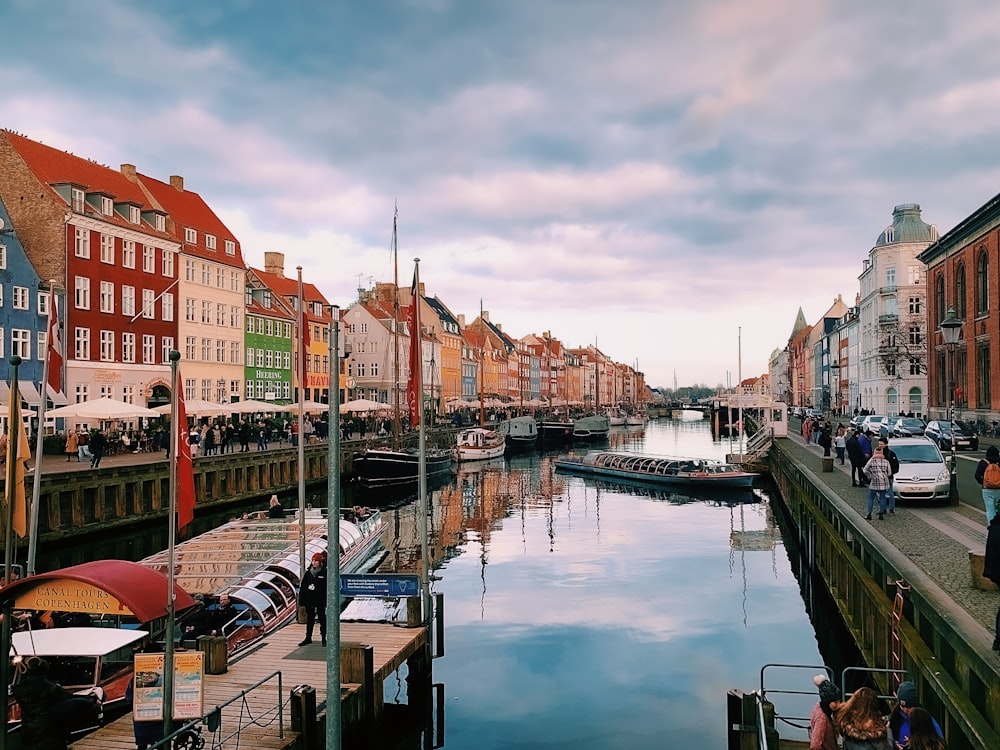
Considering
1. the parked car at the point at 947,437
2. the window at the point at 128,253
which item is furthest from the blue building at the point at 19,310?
the parked car at the point at 947,437

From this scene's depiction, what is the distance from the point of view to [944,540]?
774 inches

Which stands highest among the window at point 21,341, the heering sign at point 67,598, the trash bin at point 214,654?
the window at point 21,341

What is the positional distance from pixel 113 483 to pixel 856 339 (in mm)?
108687

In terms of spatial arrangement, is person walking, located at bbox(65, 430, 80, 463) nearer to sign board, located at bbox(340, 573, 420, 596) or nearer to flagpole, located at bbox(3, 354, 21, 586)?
flagpole, located at bbox(3, 354, 21, 586)

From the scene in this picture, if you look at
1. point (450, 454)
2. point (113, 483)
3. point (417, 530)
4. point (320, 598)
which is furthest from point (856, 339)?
point (320, 598)

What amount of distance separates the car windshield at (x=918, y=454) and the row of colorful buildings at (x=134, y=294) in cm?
2073

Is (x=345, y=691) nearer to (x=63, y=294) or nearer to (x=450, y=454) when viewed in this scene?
(x=63, y=294)

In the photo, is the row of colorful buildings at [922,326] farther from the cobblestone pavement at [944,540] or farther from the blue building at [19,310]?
the blue building at [19,310]

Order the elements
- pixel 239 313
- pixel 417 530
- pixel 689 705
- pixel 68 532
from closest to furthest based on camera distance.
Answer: pixel 689 705, pixel 68 532, pixel 417 530, pixel 239 313

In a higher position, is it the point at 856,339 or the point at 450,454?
the point at 856,339

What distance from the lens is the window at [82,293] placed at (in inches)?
2076

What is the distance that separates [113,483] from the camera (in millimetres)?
36469

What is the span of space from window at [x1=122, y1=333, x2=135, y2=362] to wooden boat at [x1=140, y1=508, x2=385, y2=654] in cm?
3158

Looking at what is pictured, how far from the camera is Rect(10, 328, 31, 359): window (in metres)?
47.0
